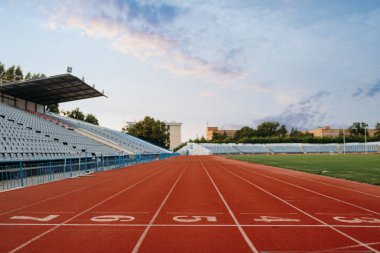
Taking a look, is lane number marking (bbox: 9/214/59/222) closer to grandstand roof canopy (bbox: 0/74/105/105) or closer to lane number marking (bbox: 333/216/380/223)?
lane number marking (bbox: 333/216/380/223)

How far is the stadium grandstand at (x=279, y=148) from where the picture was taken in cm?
9994

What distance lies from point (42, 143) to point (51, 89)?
12148 millimetres

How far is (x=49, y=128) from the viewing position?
31344mm

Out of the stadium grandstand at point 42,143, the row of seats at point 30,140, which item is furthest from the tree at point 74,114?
the row of seats at point 30,140

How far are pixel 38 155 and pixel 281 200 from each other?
16.7 metres

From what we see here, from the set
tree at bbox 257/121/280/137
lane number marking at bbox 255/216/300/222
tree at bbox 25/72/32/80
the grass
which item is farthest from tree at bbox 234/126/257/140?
lane number marking at bbox 255/216/300/222

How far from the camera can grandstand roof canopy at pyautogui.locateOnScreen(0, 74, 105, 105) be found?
104 ft

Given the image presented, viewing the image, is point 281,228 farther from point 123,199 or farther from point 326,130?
point 326,130

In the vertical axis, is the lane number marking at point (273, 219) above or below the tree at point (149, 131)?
below

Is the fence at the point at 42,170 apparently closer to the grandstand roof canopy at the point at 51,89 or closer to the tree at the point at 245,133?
the grandstand roof canopy at the point at 51,89

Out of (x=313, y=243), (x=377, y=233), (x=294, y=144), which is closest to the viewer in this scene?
(x=313, y=243)

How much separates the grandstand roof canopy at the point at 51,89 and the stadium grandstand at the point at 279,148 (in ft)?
202

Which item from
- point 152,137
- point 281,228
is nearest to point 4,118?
point 281,228

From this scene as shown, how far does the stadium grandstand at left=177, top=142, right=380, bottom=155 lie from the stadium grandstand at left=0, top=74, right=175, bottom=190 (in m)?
54.3
